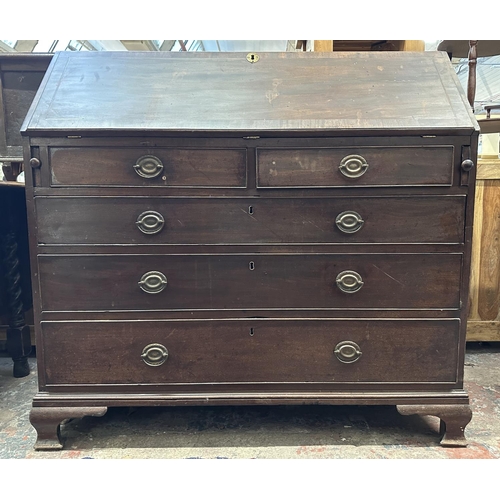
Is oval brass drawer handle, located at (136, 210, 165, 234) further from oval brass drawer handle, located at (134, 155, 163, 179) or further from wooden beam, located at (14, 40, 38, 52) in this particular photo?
wooden beam, located at (14, 40, 38, 52)

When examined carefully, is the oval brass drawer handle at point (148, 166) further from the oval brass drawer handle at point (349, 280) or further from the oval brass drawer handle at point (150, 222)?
the oval brass drawer handle at point (349, 280)

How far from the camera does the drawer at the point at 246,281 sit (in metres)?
1.31

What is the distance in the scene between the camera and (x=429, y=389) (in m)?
1.35

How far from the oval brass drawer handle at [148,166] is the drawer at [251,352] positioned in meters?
0.53

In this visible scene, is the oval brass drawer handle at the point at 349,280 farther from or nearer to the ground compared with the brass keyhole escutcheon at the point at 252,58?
nearer to the ground

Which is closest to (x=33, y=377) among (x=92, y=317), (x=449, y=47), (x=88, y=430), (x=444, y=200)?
(x=88, y=430)

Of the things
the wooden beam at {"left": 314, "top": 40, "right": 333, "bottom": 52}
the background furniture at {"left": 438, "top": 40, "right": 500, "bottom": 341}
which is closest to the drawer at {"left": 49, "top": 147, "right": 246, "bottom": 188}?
the wooden beam at {"left": 314, "top": 40, "right": 333, "bottom": 52}

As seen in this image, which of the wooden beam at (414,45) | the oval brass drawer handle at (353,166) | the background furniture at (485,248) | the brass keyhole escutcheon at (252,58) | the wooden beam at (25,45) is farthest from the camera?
the wooden beam at (25,45)

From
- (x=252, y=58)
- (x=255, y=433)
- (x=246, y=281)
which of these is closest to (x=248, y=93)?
(x=252, y=58)

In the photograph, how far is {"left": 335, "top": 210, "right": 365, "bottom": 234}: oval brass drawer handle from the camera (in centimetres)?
129

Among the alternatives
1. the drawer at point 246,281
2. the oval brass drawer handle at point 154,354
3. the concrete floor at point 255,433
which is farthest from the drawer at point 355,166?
the concrete floor at point 255,433

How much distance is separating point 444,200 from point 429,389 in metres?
0.69

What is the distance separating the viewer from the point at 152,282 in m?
1.32
